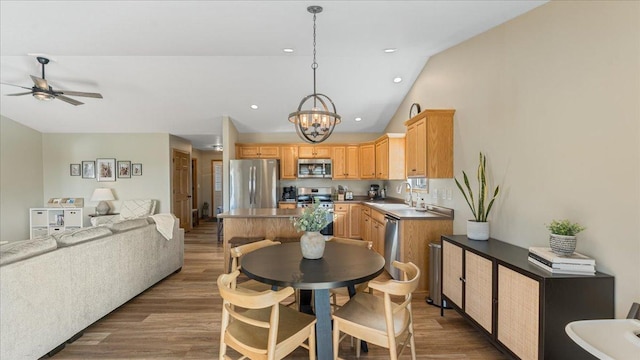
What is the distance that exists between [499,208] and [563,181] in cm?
74

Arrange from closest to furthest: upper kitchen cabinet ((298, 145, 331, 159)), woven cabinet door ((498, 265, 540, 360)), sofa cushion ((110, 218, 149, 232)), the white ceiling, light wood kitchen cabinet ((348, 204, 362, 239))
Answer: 1. woven cabinet door ((498, 265, 540, 360))
2. the white ceiling
3. sofa cushion ((110, 218, 149, 232))
4. light wood kitchen cabinet ((348, 204, 362, 239))
5. upper kitchen cabinet ((298, 145, 331, 159))

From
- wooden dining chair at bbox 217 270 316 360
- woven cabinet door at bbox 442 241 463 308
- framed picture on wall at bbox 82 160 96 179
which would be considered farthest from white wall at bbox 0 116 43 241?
woven cabinet door at bbox 442 241 463 308

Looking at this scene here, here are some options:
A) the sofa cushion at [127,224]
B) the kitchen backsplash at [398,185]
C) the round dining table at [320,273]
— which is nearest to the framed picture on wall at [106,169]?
the kitchen backsplash at [398,185]

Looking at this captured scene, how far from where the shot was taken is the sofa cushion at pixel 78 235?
2.53 meters

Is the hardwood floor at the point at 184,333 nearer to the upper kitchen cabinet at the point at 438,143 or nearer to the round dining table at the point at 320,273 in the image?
the round dining table at the point at 320,273

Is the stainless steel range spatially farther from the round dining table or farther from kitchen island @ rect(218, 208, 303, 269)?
the round dining table

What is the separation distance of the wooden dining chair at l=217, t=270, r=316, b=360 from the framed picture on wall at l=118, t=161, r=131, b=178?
616 cm

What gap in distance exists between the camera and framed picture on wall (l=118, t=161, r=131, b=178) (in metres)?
6.64

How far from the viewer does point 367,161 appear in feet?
21.1

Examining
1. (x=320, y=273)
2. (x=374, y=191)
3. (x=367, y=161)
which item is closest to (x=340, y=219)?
(x=374, y=191)

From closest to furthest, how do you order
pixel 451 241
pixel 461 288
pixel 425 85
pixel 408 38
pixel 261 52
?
pixel 461 288 → pixel 451 241 → pixel 408 38 → pixel 261 52 → pixel 425 85

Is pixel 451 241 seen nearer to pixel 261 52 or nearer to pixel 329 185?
pixel 261 52

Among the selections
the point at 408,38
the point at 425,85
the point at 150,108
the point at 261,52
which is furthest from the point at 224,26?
the point at 150,108

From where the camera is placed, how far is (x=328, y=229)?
20.1ft
